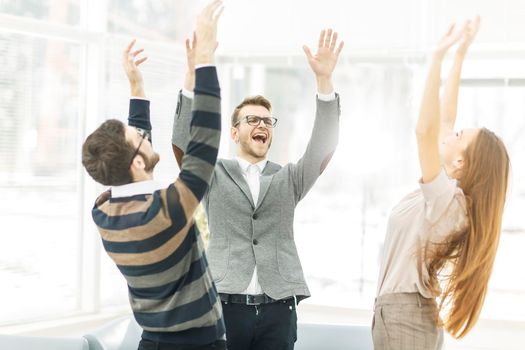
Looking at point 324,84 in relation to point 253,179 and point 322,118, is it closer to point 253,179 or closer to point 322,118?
point 322,118

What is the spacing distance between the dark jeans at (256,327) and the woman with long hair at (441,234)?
40cm

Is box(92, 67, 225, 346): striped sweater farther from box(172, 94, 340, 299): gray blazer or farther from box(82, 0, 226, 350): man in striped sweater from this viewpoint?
box(172, 94, 340, 299): gray blazer

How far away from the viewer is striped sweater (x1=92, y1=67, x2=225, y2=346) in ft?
5.88

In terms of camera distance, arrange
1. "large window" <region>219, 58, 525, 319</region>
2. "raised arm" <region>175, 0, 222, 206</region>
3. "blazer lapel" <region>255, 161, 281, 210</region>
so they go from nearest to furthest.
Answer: "raised arm" <region>175, 0, 222, 206</region>, "blazer lapel" <region>255, 161, 281, 210</region>, "large window" <region>219, 58, 525, 319</region>

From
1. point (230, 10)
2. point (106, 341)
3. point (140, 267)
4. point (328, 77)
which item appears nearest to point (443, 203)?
point (328, 77)

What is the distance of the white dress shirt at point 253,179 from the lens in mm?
2391

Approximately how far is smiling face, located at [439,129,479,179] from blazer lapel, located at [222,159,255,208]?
0.73m

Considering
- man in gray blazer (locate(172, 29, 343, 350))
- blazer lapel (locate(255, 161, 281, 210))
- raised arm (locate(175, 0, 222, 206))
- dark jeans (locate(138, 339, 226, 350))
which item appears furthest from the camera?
blazer lapel (locate(255, 161, 281, 210))

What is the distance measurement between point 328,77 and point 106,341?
139 cm

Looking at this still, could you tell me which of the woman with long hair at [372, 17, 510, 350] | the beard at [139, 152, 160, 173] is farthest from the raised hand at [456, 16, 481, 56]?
the beard at [139, 152, 160, 173]

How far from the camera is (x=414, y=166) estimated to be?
15.3 feet

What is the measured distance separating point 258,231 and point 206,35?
86 cm

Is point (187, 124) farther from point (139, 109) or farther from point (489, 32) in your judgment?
point (489, 32)

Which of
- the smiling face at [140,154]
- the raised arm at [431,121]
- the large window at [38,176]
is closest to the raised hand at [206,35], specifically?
the smiling face at [140,154]
